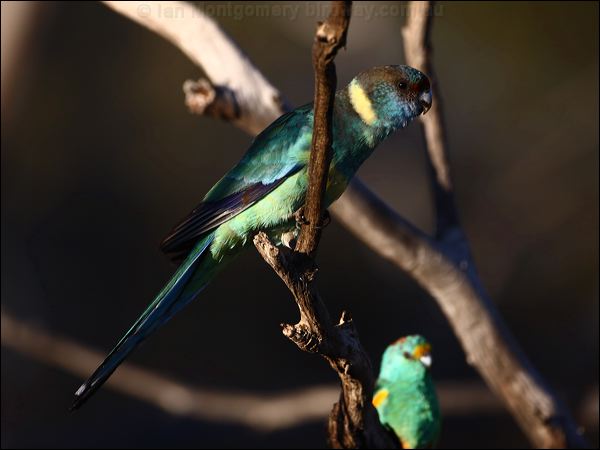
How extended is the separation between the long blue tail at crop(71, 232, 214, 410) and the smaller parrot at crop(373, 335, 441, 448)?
3.79ft

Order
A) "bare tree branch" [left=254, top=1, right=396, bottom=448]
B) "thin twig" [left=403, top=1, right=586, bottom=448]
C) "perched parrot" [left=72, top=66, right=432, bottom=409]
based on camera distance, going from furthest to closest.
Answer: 1. "thin twig" [left=403, top=1, right=586, bottom=448]
2. "perched parrot" [left=72, top=66, right=432, bottom=409]
3. "bare tree branch" [left=254, top=1, right=396, bottom=448]

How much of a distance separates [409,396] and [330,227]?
3932mm

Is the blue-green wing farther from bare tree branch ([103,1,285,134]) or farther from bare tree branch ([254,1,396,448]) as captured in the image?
bare tree branch ([103,1,285,134])

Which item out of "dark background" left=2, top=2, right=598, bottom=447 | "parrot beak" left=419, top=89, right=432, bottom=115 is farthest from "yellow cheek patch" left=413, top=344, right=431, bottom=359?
"dark background" left=2, top=2, right=598, bottom=447

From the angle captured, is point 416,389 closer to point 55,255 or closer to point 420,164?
point 420,164

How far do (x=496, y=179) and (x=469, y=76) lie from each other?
102 centimetres

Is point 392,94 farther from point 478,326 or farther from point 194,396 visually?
point 194,396

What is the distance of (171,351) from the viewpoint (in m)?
8.32

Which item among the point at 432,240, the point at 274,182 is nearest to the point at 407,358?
the point at 432,240

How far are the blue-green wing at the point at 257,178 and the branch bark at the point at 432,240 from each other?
0.76 meters

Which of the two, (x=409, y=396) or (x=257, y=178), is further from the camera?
(x=409, y=396)

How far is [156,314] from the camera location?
365cm

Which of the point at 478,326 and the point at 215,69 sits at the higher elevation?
the point at 215,69

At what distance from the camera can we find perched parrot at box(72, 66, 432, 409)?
3605 millimetres
